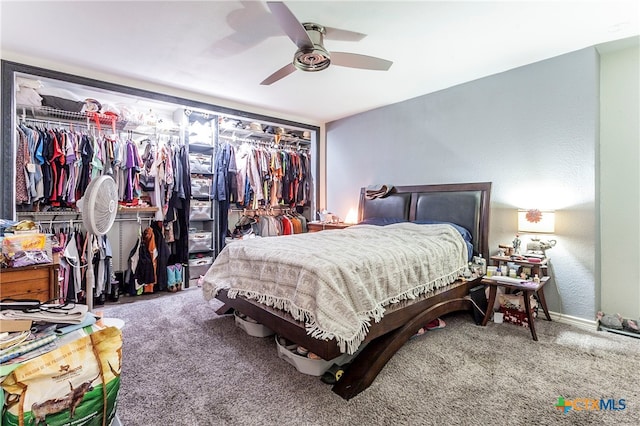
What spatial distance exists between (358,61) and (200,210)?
9.38 ft

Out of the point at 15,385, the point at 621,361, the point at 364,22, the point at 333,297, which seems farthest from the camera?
the point at 364,22

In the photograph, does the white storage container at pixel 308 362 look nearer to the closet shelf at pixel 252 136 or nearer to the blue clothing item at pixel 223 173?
the blue clothing item at pixel 223 173

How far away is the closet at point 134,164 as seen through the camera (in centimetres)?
297

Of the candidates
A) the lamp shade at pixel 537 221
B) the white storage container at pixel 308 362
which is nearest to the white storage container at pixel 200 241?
the white storage container at pixel 308 362

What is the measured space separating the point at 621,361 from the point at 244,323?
8.97 feet

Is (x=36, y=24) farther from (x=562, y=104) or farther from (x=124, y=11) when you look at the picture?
(x=562, y=104)

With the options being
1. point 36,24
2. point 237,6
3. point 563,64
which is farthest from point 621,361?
point 36,24

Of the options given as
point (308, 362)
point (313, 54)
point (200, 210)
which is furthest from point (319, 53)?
point (200, 210)

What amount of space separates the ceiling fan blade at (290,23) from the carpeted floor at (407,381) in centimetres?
214

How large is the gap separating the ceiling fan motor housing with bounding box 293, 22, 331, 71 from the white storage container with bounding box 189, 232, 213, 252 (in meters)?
2.70

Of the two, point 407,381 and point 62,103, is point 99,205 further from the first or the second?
point 62,103

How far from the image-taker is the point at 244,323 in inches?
99.3

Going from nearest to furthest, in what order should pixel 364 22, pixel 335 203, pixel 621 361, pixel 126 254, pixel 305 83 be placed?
1. pixel 621 361
2. pixel 364 22
3. pixel 305 83
4. pixel 126 254
5. pixel 335 203

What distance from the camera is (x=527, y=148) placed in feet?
9.96
